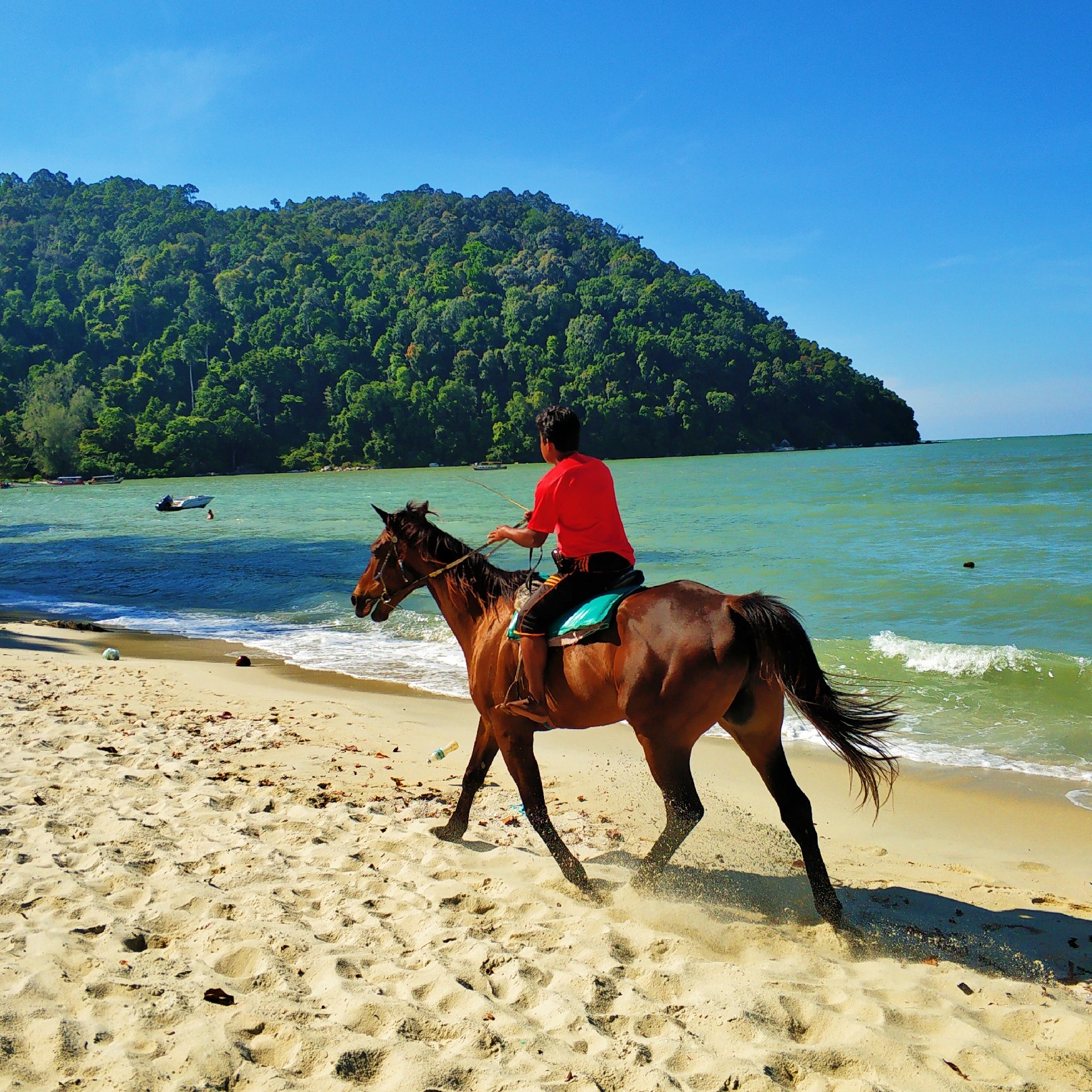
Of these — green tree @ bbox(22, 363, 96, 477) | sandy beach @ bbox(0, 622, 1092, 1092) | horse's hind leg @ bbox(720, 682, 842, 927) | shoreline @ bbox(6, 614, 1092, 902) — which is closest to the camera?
sandy beach @ bbox(0, 622, 1092, 1092)

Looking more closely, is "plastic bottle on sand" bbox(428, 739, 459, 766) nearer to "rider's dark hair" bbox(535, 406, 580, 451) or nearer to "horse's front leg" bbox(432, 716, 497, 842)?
"horse's front leg" bbox(432, 716, 497, 842)

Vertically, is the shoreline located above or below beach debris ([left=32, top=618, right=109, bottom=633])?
above

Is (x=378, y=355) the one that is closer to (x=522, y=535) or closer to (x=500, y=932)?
(x=522, y=535)

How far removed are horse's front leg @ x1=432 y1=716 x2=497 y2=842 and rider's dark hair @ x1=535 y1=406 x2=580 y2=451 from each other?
1.97 m

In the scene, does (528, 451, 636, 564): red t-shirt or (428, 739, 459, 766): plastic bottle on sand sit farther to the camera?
(428, 739, 459, 766): plastic bottle on sand

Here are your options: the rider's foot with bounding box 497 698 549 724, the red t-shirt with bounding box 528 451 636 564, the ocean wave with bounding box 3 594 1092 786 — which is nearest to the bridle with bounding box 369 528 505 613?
the red t-shirt with bounding box 528 451 636 564

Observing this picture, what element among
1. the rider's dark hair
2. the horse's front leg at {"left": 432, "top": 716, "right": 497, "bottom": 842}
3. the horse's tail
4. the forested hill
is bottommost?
the horse's front leg at {"left": 432, "top": 716, "right": 497, "bottom": 842}

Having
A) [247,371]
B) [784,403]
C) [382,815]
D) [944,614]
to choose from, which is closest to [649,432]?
[784,403]

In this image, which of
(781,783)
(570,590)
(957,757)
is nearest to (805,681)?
(781,783)

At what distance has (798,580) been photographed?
69.7ft

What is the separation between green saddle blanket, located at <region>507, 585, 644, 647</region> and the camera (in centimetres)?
509

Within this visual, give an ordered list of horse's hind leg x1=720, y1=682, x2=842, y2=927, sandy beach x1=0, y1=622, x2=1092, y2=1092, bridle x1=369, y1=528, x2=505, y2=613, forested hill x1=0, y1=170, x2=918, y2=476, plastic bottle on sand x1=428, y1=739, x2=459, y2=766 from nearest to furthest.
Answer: sandy beach x1=0, y1=622, x2=1092, y2=1092
horse's hind leg x1=720, y1=682, x2=842, y2=927
bridle x1=369, y1=528, x2=505, y2=613
plastic bottle on sand x1=428, y1=739, x2=459, y2=766
forested hill x1=0, y1=170, x2=918, y2=476

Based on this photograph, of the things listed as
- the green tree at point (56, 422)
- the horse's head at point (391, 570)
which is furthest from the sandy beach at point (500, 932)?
the green tree at point (56, 422)

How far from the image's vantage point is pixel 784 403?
13900 centimetres
